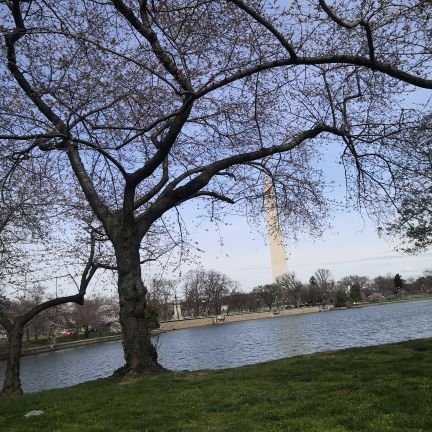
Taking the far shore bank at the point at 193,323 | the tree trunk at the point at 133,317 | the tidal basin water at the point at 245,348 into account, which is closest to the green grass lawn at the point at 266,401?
the tree trunk at the point at 133,317

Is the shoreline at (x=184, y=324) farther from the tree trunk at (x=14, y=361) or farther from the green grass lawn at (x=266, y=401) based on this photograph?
the green grass lawn at (x=266, y=401)

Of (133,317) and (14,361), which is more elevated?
(133,317)

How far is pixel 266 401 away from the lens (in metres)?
7.97

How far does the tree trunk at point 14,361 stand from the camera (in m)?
16.0

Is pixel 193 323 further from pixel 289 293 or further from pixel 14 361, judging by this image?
pixel 14 361

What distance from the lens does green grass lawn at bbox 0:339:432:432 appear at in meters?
6.39

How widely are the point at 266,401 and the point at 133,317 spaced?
5.71 metres

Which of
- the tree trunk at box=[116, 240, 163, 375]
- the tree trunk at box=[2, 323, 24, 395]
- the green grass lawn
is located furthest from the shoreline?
the green grass lawn

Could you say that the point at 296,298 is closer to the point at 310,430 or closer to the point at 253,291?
the point at 253,291

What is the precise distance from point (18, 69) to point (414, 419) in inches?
426

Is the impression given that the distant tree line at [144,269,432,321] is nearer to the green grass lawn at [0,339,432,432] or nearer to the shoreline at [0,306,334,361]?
the shoreline at [0,306,334,361]

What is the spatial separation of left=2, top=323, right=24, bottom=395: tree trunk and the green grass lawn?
14.9ft

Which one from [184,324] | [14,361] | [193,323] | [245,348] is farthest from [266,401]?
[193,323]

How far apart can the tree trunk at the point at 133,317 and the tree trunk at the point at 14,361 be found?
15.6 ft
